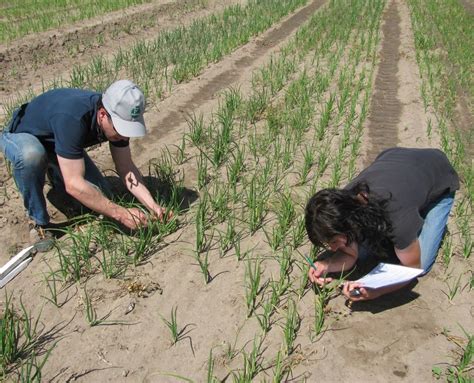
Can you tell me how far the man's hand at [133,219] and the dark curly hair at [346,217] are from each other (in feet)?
3.50

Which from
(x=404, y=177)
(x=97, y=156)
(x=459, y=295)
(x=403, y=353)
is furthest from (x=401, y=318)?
(x=97, y=156)

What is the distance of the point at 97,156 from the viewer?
157 inches

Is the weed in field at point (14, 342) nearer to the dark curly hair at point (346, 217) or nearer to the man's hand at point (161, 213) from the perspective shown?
the man's hand at point (161, 213)

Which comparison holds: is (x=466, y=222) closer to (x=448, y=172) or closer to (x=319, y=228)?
(x=448, y=172)

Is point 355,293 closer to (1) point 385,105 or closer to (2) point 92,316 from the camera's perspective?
(2) point 92,316

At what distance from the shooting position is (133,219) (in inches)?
107

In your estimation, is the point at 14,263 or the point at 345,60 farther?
the point at 345,60

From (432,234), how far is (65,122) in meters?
2.23

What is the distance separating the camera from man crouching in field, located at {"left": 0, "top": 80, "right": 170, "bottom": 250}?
256cm

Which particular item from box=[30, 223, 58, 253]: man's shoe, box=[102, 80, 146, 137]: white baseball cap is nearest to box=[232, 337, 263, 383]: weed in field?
box=[102, 80, 146, 137]: white baseball cap

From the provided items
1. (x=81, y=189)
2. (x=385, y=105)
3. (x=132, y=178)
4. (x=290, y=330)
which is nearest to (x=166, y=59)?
(x=385, y=105)

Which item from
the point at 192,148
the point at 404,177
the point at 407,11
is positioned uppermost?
the point at 404,177

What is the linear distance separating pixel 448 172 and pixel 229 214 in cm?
140

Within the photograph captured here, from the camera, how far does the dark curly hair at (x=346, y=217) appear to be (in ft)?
7.05
